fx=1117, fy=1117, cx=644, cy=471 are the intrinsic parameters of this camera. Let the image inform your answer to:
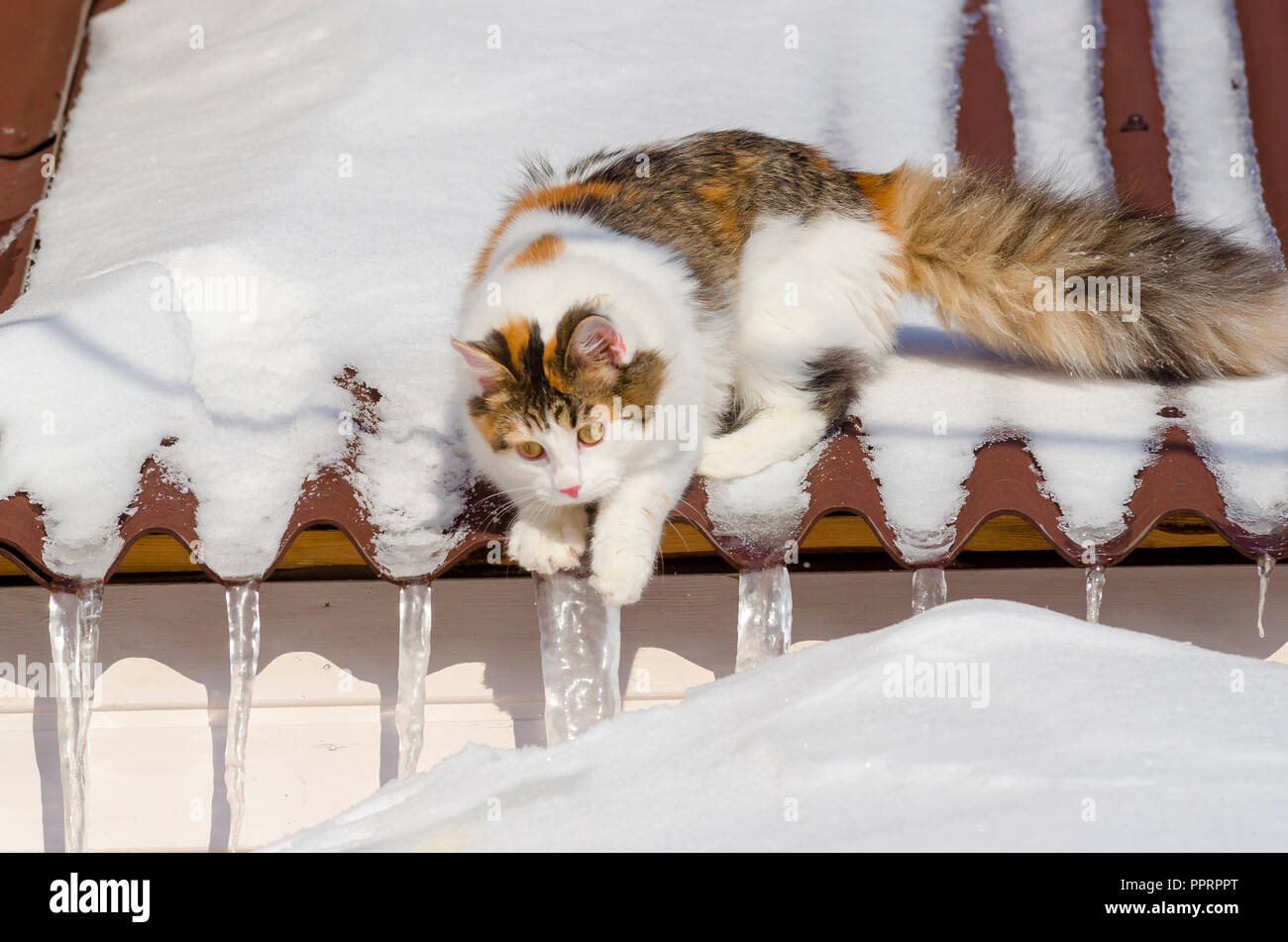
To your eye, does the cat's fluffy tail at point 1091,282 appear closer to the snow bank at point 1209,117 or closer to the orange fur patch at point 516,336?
the snow bank at point 1209,117

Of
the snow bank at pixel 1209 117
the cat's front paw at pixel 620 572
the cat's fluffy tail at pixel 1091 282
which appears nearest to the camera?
the cat's front paw at pixel 620 572

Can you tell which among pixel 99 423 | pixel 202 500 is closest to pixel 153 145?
pixel 99 423

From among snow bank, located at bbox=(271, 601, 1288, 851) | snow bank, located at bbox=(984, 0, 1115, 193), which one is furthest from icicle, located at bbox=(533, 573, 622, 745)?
snow bank, located at bbox=(984, 0, 1115, 193)

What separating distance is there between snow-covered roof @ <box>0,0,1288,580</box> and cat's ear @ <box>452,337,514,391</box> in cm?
28

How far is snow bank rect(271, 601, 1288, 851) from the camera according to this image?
138 centimetres

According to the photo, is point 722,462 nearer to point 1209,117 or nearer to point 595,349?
point 595,349

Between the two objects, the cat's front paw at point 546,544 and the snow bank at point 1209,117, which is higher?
the snow bank at point 1209,117

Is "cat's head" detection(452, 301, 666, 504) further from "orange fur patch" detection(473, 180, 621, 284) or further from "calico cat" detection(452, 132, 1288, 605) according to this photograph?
"orange fur patch" detection(473, 180, 621, 284)

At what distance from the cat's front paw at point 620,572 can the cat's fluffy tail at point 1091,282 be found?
108cm

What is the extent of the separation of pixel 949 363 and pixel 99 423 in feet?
6.69

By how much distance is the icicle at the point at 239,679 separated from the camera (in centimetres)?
239

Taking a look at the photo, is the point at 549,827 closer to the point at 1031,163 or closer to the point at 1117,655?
the point at 1117,655

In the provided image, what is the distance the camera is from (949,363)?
9.29ft

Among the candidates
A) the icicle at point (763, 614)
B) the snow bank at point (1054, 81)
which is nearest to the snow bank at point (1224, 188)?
the snow bank at point (1054, 81)
